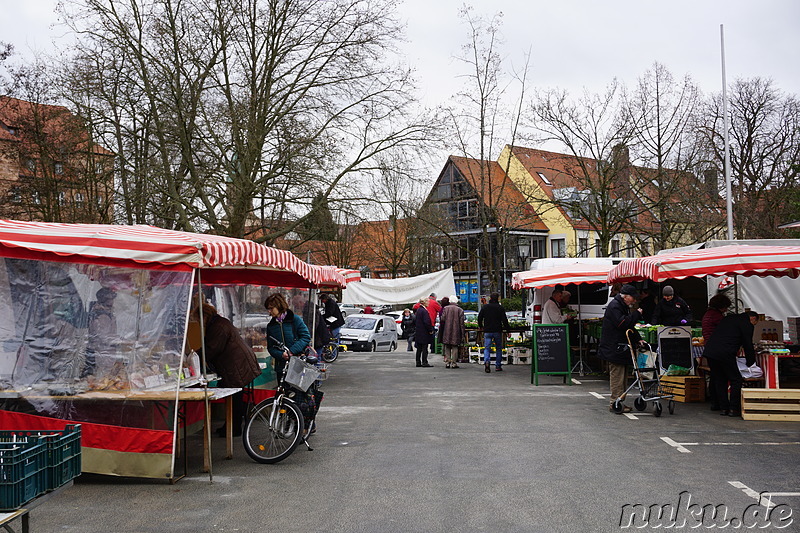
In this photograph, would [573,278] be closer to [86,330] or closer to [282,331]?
[282,331]

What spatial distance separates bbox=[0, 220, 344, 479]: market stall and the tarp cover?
74.9 feet

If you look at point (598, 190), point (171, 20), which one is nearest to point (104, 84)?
point (171, 20)

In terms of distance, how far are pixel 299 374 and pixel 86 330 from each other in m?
2.38

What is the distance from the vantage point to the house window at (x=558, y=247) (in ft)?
223

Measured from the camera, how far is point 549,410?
13.0m

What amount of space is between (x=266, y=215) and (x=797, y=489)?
2403cm

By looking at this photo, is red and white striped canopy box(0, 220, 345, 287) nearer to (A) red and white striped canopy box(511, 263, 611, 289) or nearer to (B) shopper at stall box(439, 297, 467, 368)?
(A) red and white striped canopy box(511, 263, 611, 289)

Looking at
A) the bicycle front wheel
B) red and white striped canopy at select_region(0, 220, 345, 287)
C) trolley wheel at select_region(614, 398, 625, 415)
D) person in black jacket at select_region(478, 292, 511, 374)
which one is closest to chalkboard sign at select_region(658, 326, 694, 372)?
trolley wheel at select_region(614, 398, 625, 415)

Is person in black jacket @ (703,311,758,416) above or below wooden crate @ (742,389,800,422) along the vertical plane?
above

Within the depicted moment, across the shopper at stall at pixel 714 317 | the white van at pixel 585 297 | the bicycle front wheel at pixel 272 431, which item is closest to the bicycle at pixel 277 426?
the bicycle front wheel at pixel 272 431

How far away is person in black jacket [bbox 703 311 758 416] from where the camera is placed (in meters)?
12.0

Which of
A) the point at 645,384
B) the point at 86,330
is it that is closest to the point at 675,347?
the point at 645,384

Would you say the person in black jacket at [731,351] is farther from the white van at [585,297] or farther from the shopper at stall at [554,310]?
the white van at [585,297]

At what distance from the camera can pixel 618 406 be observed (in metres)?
12.5
